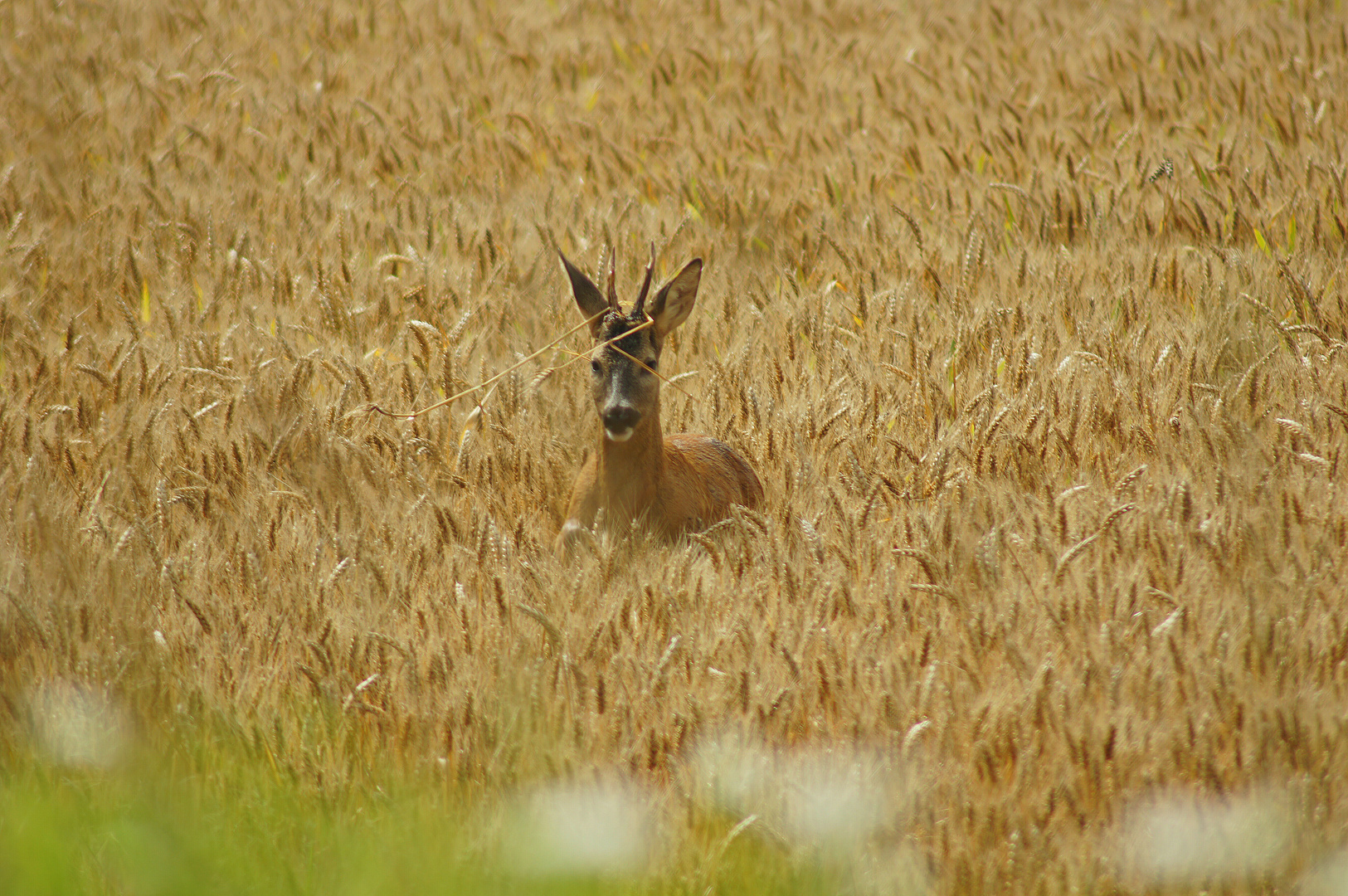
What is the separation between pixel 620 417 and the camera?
175 inches

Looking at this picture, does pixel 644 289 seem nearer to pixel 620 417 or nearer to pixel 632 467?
pixel 620 417

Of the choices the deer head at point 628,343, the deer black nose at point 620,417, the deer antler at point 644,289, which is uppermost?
the deer antler at point 644,289

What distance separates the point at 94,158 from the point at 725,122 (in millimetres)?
5405

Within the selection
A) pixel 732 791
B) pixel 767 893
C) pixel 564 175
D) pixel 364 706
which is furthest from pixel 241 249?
pixel 767 893

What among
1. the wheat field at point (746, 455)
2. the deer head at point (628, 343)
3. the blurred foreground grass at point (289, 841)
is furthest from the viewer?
the deer head at point (628, 343)

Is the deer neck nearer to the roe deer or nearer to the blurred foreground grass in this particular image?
the roe deer

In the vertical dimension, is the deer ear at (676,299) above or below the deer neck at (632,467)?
above

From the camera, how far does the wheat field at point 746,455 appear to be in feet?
9.34

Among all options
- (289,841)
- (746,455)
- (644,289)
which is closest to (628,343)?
(644,289)

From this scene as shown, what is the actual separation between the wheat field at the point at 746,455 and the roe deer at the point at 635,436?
287mm

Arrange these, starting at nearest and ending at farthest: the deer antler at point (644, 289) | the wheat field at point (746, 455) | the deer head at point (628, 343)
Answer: the wheat field at point (746, 455), the deer antler at point (644, 289), the deer head at point (628, 343)

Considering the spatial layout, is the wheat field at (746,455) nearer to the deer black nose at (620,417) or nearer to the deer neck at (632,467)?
the deer neck at (632,467)

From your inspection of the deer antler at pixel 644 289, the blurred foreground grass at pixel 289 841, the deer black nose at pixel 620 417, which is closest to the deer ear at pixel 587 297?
the deer antler at pixel 644 289

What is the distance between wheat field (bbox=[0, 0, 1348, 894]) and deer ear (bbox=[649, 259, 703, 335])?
769 millimetres
